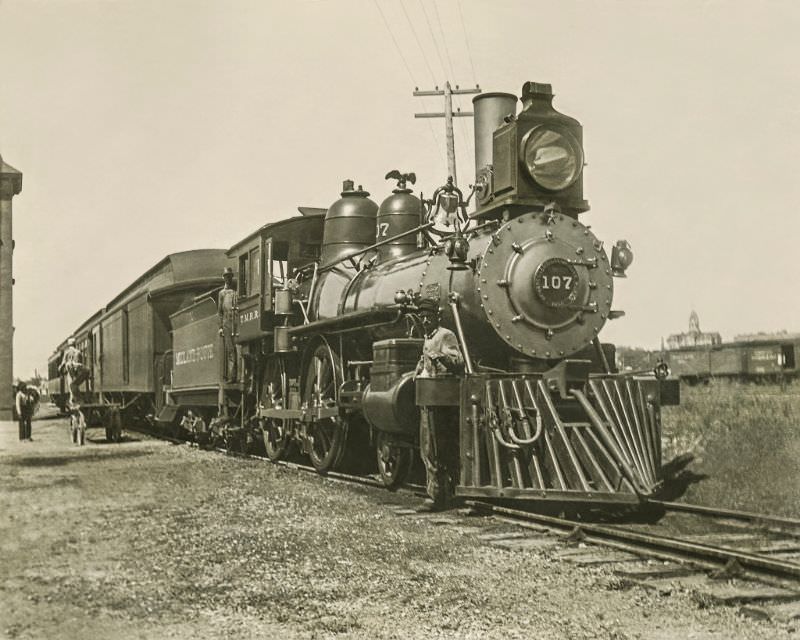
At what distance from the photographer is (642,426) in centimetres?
672

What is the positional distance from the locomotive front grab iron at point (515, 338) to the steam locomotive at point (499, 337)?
1cm

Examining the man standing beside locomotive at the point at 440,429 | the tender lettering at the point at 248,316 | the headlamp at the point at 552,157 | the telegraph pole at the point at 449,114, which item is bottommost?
the man standing beside locomotive at the point at 440,429

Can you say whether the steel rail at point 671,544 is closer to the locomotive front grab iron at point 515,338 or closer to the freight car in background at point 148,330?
the locomotive front grab iron at point 515,338

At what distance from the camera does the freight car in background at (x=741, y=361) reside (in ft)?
95.1

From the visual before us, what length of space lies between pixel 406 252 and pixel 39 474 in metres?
4.81

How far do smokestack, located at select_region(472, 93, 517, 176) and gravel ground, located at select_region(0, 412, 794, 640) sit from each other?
317cm

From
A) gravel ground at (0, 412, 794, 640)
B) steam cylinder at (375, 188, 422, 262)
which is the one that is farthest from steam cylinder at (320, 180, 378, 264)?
gravel ground at (0, 412, 794, 640)

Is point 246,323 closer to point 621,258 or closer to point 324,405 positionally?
point 324,405

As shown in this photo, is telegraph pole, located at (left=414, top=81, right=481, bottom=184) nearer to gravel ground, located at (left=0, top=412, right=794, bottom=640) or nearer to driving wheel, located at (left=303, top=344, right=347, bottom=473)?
driving wheel, located at (left=303, top=344, right=347, bottom=473)

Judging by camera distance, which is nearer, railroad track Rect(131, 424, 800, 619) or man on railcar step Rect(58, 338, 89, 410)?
railroad track Rect(131, 424, 800, 619)

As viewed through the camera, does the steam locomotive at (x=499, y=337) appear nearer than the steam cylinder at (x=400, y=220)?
Yes

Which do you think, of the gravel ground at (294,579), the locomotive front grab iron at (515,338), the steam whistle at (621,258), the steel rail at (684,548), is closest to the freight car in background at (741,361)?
the steam whistle at (621,258)

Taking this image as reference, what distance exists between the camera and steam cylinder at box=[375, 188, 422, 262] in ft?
31.1

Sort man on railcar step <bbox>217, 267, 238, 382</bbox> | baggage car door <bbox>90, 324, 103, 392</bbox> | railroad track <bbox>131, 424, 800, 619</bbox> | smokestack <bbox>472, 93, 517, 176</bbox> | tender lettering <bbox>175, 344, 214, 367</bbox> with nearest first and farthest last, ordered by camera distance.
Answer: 1. railroad track <bbox>131, 424, 800, 619</bbox>
2. smokestack <bbox>472, 93, 517, 176</bbox>
3. man on railcar step <bbox>217, 267, 238, 382</bbox>
4. tender lettering <bbox>175, 344, 214, 367</bbox>
5. baggage car door <bbox>90, 324, 103, 392</bbox>
